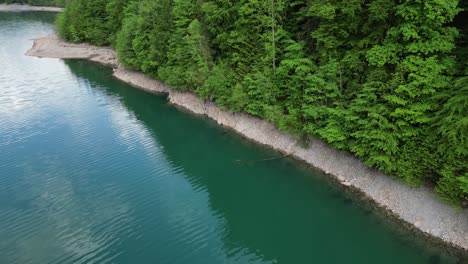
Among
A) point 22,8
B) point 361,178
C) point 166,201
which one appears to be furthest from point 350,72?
point 22,8

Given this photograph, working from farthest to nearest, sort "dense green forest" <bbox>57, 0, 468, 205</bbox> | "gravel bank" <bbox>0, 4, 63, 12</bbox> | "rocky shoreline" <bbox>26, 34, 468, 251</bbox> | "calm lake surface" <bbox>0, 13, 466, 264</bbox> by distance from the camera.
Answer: "gravel bank" <bbox>0, 4, 63, 12</bbox> < "calm lake surface" <bbox>0, 13, 466, 264</bbox> < "rocky shoreline" <bbox>26, 34, 468, 251</bbox> < "dense green forest" <bbox>57, 0, 468, 205</bbox>

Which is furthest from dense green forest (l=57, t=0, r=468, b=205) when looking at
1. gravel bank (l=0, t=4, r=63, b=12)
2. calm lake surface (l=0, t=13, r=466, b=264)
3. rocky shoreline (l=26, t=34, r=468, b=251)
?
gravel bank (l=0, t=4, r=63, b=12)

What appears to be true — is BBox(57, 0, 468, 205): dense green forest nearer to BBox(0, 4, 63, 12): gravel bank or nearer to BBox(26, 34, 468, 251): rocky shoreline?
BBox(26, 34, 468, 251): rocky shoreline

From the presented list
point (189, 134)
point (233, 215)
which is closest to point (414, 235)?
point (233, 215)

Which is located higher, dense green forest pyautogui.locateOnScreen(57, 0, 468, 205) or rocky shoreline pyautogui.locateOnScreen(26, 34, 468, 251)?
dense green forest pyautogui.locateOnScreen(57, 0, 468, 205)

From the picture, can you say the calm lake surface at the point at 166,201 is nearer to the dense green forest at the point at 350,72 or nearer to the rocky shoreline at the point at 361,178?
the rocky shoreline at the point at 361,178

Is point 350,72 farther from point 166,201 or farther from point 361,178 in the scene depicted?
point 166,201

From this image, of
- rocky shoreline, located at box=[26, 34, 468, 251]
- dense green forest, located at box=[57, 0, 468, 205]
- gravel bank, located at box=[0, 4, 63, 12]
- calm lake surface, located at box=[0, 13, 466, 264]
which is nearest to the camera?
dense green forest, located at box=[57, 0, 468, 205]
